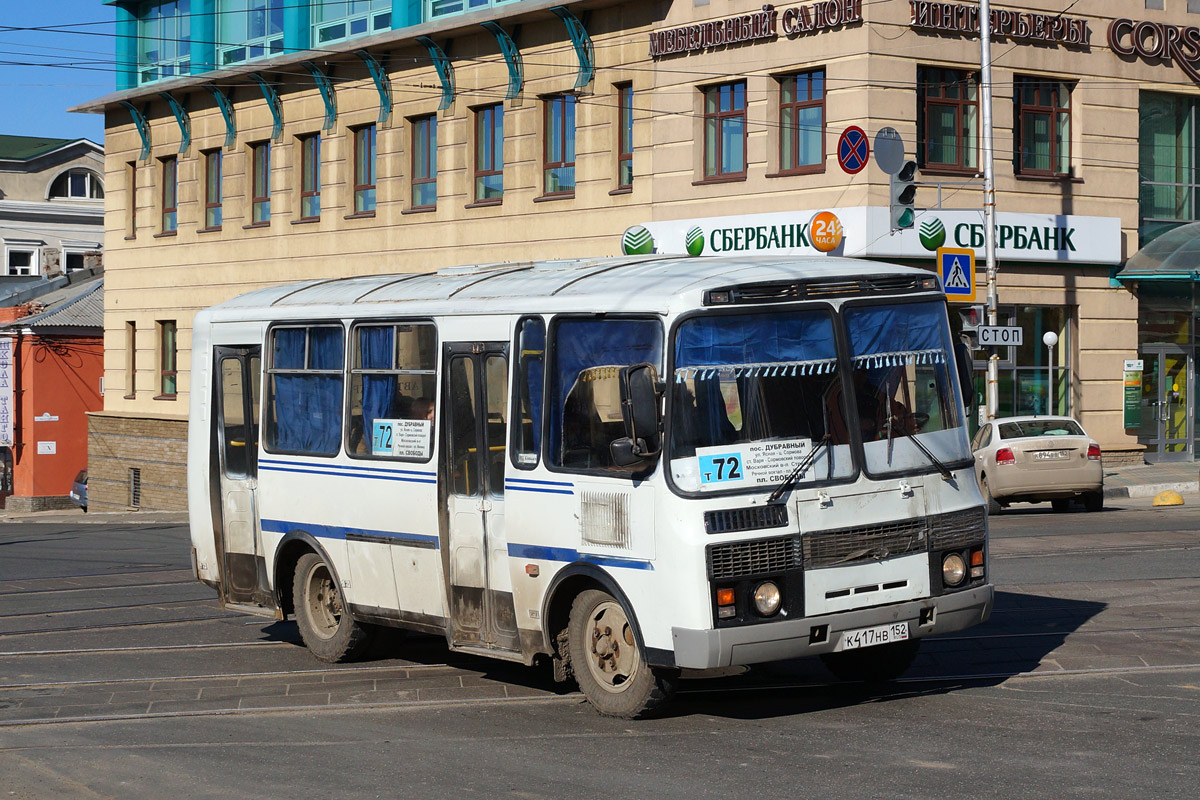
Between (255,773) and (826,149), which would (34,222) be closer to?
(826,149)

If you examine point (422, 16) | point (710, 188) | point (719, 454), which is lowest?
point (719, 454)

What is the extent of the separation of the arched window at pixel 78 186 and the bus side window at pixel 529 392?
67.9 meters

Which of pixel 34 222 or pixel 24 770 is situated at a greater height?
pixel 34 222

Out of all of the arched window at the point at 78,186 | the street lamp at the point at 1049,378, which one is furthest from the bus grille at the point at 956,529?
the arched window at the point at 78,186

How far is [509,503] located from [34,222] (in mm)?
64733

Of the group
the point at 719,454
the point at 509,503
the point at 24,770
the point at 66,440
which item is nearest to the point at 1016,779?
the point at 719,454

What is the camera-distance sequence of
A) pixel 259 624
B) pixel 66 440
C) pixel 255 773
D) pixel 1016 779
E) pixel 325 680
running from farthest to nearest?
pixel 66 440 → pixel 259 624 → pixel 325 680 → pixel 255 773 → pixel 1016 779

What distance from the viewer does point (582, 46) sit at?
2961 cm

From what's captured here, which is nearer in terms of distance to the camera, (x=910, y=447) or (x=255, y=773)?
(x=255, y=773)

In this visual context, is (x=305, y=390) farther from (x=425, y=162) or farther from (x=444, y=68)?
(x=425, y=162)

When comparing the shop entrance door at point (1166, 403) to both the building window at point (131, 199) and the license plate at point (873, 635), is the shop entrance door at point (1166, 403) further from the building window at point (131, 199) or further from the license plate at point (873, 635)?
the building window at point (131, 199)

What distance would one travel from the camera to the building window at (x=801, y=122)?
87.6 ft

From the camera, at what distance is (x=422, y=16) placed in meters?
33.1

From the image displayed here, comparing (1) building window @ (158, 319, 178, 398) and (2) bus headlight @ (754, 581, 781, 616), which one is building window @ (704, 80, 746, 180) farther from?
(2) bus headlight @ (754, 581, 781, 616)
